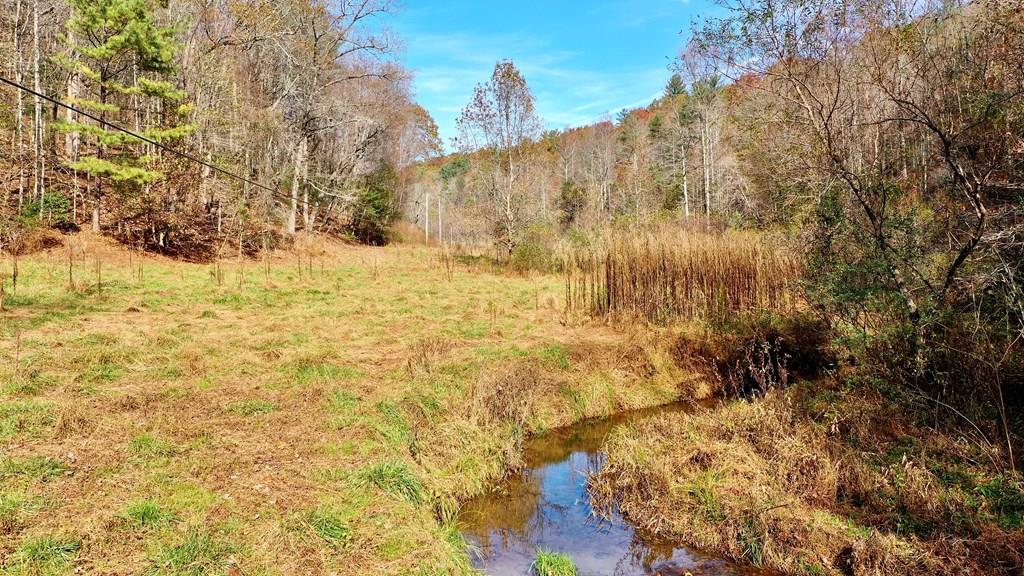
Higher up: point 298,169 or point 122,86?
point 122,86

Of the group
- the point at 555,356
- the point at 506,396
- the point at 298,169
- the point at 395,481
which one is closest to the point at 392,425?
the point at 395,481

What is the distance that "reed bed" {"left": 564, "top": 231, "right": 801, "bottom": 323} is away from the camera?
10031 mm

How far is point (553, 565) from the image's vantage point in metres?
4.07

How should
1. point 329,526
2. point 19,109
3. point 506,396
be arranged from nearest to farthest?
point 329,526 → point 506,396 → point 19,109

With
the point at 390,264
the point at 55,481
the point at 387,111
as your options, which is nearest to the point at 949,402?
the point at 55,481

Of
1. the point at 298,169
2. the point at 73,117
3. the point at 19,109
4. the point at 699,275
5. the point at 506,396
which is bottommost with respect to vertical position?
the point at 506,396

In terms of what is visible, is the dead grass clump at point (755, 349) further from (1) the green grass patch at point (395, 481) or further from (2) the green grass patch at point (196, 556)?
(2) the green grass patch at point (196, 556)

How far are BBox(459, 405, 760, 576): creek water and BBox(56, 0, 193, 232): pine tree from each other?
560 inches

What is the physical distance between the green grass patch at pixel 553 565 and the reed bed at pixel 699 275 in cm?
675

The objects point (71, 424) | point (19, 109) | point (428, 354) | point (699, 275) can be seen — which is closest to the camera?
point (71, 424)

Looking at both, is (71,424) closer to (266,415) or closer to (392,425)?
(266,415)

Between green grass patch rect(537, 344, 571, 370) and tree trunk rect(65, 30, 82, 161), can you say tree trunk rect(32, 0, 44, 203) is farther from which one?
green grass patch rect(537, 344, 571, 370)

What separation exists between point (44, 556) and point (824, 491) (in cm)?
543

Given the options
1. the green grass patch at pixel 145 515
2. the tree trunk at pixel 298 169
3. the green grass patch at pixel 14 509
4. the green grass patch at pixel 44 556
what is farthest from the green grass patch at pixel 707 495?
the tree trunk at pixel 298 169
